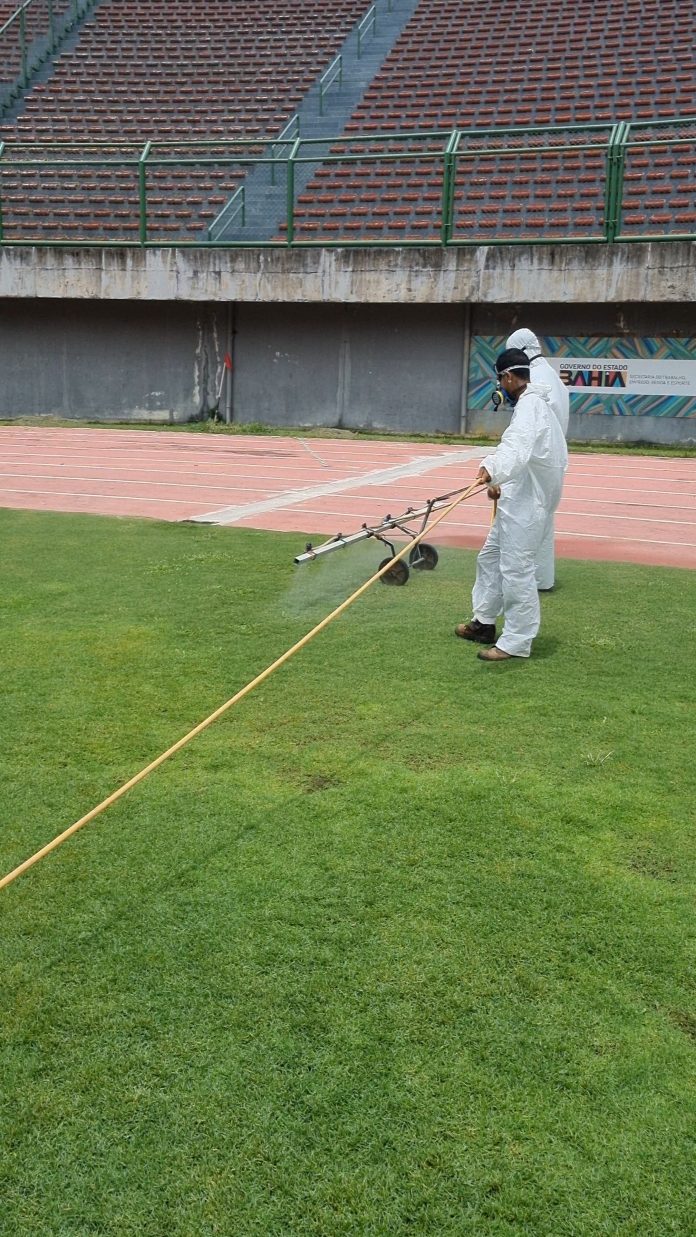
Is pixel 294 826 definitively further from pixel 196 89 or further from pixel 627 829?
pixel 196 89

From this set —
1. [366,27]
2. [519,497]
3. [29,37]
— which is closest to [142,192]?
[366,27]

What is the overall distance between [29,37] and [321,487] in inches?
907

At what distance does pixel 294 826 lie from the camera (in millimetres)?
3996

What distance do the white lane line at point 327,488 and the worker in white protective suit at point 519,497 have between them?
4.86 m

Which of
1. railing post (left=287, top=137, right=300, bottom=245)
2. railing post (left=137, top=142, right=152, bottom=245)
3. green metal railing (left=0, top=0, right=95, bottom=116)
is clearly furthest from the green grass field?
green metal railing (left=0, top=0, right=95, bottom=116)

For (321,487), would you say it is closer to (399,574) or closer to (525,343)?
(399,574)

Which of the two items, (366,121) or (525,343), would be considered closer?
(525,343)

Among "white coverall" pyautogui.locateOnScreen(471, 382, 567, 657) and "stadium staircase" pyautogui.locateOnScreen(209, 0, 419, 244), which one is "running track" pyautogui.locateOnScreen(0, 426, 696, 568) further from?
"stadium staircase" pyautogui.locateOnScreen(209, 0, 419, 244)

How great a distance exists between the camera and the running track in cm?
1045

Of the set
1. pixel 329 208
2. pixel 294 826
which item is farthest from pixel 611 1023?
pixel 329 208

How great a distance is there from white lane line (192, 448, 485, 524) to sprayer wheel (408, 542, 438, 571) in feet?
9.61

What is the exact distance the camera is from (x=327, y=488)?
1289 cm

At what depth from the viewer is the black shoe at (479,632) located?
6547mm

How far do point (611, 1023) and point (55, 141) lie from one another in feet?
85.5
